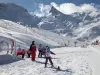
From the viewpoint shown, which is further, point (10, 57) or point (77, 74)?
point (10, 57)

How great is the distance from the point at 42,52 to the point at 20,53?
3.33 metres

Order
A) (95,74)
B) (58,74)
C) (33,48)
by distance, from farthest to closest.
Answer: (33,48)
(58,74)
(95,74)

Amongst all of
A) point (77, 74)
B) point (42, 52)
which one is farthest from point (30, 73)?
point (42, 52)

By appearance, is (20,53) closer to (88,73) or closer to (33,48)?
(33,48)

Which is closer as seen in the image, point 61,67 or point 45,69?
point 45,69

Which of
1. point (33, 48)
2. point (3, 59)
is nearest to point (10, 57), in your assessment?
point (3, 59)

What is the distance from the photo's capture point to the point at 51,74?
19.5 m

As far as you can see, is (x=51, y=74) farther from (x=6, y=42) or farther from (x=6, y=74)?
(x=6, y=42)

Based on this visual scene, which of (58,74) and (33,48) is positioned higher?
(33,48)

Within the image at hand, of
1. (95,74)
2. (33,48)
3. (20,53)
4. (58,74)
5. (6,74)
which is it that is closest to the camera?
(95,74)

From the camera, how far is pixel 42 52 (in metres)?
38.1

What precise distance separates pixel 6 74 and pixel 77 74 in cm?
613

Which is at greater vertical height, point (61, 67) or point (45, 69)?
point (61, 67)

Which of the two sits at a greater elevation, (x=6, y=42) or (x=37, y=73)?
(x=6, y=42)
